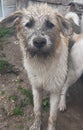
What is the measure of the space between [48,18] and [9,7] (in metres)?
4.08

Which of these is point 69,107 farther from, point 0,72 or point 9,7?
point 9,7

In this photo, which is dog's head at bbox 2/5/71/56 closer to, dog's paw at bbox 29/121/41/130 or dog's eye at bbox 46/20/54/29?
dog's eye at bbox 46/20/54/29

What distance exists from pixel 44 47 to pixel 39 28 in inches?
9.2

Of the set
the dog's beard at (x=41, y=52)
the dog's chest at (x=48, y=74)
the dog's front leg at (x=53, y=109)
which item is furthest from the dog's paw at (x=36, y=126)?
the dog's beard at (x=41, y=52)

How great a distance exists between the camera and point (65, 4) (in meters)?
7.08

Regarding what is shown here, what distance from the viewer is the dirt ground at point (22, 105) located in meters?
5.09

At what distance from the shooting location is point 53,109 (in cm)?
482

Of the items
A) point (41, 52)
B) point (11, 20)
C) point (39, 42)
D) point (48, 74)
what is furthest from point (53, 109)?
point (11, 20)

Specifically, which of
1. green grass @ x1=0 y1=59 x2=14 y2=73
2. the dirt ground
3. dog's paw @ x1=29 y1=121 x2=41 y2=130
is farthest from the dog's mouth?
green grass @ x1=0 y1=59 x2=14 y2=73

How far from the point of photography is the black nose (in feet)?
13.0

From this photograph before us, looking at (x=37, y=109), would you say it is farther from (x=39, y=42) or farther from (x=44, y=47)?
(x=39, y=42)

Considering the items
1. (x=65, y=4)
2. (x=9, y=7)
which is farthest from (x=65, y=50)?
(x=9, y=7)

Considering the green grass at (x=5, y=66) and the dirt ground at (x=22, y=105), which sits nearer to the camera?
the dirt ground at (x=22, y=105)

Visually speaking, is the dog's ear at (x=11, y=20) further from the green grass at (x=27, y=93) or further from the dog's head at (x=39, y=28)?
the green grass at (x=27, y=93)
